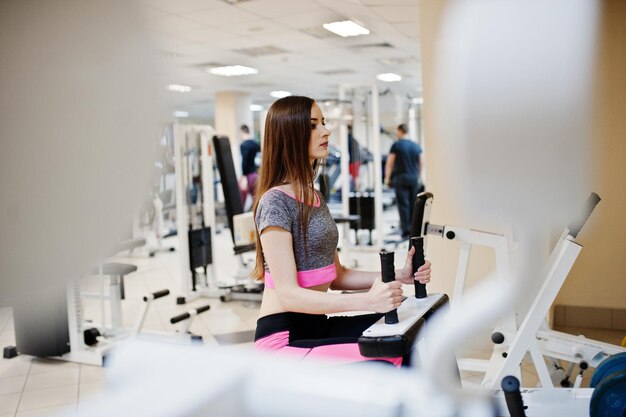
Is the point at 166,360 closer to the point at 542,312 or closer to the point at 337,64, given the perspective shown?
the point at 542,312

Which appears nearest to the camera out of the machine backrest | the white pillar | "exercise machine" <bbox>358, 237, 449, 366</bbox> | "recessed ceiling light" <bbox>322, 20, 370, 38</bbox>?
"exercise machine" <bbox>358, 237, 449, 366</bbox>

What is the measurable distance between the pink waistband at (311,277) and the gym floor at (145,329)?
13 cm

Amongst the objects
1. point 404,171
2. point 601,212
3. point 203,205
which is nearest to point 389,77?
point 404,171

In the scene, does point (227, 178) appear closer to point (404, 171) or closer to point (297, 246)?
point (404, 171)

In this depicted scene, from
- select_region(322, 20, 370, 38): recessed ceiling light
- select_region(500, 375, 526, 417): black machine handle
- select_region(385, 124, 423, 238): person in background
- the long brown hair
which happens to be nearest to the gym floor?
the long brown hair

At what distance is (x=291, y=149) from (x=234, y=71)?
5380 millimetres

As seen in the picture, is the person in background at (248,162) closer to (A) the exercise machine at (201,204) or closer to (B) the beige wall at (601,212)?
(A) the exercise machine at (201,204)

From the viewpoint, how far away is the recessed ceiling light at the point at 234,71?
589 centimetres

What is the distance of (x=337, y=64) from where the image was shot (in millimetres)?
6117

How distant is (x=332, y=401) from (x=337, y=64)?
5900 mm

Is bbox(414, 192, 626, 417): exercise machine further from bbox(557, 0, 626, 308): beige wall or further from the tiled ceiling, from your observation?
the tiled ceiling

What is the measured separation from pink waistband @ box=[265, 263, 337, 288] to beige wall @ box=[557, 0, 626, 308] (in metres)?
1.72

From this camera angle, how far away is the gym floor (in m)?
1.78

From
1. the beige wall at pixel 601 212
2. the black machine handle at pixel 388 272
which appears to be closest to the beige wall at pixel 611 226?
the beige wall at pixel 601 212
